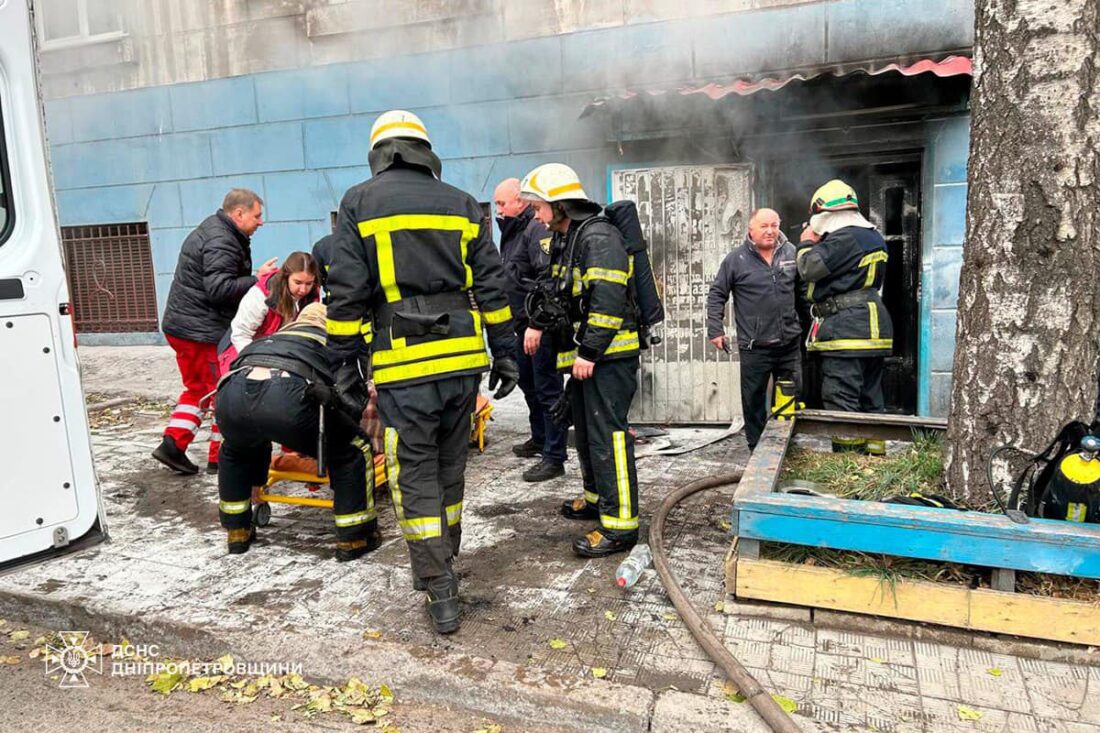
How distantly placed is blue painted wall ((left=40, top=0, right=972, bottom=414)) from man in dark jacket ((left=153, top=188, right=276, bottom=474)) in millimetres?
2775

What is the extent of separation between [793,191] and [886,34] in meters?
1.37

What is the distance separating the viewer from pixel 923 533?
2.77m

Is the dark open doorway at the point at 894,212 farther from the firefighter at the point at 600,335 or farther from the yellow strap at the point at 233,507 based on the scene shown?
the yellow strap at the point at 233,507

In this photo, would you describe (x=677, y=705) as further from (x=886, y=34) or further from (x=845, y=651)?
(x=886, y=34)

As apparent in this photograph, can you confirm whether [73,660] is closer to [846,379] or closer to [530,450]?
[530,450]

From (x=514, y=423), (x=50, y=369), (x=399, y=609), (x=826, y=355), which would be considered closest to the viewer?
(x=50, y=369)


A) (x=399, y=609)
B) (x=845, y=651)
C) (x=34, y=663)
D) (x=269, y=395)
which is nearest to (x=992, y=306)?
(x=845, y=651)

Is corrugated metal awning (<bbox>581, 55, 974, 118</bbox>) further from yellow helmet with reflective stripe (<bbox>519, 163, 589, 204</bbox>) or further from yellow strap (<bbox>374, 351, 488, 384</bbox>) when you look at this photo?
yellow strap (<bbox>374, 351, 488, 384</bbox>)

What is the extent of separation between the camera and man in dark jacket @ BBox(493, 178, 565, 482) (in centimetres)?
507

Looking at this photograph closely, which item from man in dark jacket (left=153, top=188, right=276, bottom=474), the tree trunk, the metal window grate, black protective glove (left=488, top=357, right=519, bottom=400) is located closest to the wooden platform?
the tree trunk

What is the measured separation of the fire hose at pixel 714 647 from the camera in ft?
7.65

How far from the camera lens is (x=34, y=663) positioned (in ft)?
10.3

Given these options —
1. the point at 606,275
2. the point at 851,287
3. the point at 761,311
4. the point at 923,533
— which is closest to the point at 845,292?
the point at 851,287

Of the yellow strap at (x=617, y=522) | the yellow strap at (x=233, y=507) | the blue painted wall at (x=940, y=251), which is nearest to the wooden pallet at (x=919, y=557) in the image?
the yellow strap at (x=617, y=522)
